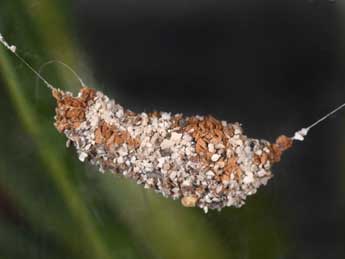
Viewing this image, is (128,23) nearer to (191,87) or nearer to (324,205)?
(191,87)

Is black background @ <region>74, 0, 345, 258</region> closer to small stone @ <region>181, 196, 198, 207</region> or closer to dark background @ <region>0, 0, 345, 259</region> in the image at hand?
dark background @ <region>0, 0, 345, 259</region>

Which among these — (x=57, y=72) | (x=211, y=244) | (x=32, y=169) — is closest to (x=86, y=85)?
(x=57, y=72)

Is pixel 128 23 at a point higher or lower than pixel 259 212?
higher

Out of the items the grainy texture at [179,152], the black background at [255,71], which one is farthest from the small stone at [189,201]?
the black background at [255,71]

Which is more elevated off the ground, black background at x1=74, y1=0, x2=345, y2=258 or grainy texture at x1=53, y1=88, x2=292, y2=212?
black background at x1=74, y1=0, x2=345, y2=258

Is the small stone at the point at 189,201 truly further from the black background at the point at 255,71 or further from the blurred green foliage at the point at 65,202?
the black background at the point at 255,71

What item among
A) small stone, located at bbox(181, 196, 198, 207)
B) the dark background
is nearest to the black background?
the dark background
